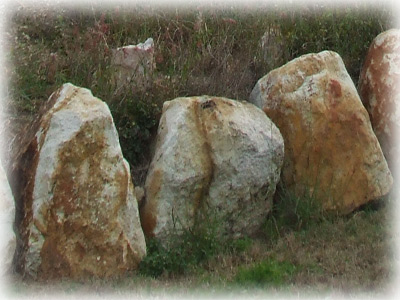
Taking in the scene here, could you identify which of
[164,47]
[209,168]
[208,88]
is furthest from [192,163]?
[164,47]

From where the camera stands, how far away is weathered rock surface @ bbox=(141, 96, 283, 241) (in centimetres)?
641

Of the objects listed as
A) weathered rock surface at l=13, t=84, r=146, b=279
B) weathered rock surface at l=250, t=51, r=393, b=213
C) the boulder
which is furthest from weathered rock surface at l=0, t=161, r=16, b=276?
the boulder

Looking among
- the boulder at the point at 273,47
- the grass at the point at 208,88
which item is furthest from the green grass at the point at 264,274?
the boulder at the point at 273,47

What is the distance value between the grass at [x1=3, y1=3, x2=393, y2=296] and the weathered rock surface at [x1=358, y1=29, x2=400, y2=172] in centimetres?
48

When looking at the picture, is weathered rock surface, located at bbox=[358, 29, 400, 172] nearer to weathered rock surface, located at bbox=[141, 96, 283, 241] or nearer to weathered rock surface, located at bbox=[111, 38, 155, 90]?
weathered rock surface, located at bbox=[141, 96, 283, 241]

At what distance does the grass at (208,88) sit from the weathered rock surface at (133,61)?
4.7 inches

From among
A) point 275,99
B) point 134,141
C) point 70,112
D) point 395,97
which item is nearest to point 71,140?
point 70,112

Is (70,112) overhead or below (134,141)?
overhead

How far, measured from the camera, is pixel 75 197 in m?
5.78

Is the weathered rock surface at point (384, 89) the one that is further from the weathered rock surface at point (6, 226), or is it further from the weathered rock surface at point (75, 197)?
the weathered rock surface at point (6, 226)

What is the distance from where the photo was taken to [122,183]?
6027 mm

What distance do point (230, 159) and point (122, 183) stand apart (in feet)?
3.45

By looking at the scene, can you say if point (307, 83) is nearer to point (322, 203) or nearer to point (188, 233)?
point (322, 203)

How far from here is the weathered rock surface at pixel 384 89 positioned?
25.7ft
